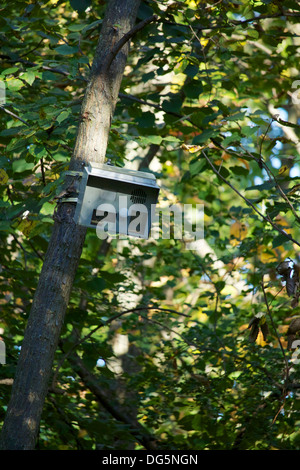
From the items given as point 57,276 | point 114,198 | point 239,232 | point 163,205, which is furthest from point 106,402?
point 114,198

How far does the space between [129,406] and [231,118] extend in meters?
3.02

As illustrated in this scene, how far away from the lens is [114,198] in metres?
2.15

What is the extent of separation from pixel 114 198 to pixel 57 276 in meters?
0.47

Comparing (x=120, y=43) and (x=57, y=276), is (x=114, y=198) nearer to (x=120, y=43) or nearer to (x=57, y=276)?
(x=57, y=276)

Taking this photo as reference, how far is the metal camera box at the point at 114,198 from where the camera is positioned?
83.1 inches

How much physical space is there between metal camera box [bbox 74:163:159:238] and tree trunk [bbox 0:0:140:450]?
0.31 m

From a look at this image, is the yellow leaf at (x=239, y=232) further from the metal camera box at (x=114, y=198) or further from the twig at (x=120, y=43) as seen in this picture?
the metal camera box at (x=114, y=198)

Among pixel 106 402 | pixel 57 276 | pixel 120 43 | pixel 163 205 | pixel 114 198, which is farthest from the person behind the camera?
pixel 163 205

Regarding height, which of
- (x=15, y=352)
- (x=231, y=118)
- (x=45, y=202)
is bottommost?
(x=15, y=352)

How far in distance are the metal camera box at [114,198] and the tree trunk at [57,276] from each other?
0.31 meters

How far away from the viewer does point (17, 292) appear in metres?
4.09
